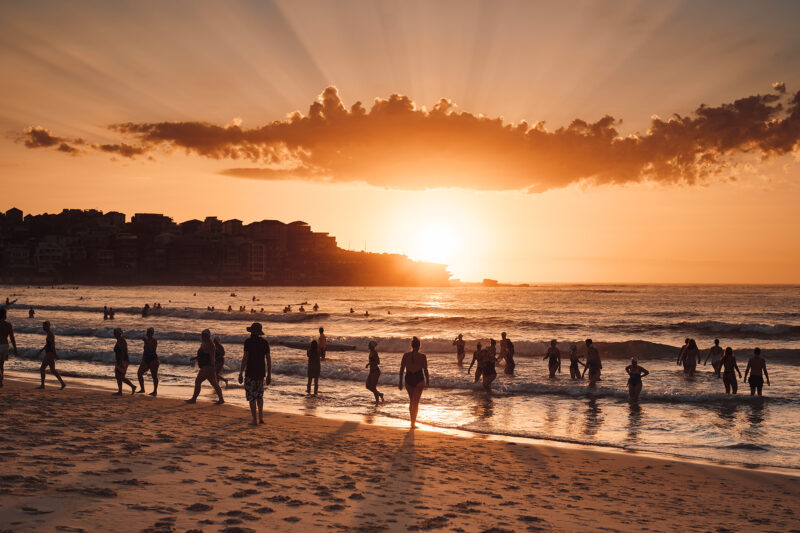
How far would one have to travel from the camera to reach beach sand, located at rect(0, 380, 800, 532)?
21.7 feet

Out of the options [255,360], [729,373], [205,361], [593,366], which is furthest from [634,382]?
[205,361]

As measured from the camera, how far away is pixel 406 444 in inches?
479

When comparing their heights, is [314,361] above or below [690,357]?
above

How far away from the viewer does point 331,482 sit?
28.1 feet

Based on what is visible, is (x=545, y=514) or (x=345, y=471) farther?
(x=345, y=471)

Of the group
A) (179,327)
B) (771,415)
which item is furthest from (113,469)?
(179,327)

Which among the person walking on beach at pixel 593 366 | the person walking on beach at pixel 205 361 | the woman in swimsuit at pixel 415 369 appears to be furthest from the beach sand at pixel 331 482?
the person walking on beach at pixel 593 366

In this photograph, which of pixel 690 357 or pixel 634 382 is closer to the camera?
pixel 634 382

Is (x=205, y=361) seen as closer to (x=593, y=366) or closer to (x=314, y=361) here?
(x=314, y=361)

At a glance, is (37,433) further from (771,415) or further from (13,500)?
(771,415)

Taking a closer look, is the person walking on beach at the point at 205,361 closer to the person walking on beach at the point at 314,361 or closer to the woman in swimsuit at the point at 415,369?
the person walking on beach at the point at 314,361

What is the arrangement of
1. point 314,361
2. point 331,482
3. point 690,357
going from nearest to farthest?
point 331,482 < point 314,361 < point 690,357

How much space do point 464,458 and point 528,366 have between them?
75.3 ft

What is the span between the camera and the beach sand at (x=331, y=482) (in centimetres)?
662
